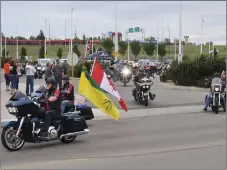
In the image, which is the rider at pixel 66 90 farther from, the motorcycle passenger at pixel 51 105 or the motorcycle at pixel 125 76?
the motorcycle at pixel 125 76

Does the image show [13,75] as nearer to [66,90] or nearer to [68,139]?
[66,90]

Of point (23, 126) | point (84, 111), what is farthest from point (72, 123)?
point (84, 111)

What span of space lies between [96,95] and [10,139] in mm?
3933

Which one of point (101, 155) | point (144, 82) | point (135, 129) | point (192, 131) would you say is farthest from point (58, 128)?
point (144, 82)

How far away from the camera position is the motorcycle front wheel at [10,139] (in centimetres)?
1004

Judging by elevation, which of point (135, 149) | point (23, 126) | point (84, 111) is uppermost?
point (23, 126)

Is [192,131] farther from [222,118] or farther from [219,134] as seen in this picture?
[222,118]

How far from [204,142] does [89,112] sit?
427 centimetres

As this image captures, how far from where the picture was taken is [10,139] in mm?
10133

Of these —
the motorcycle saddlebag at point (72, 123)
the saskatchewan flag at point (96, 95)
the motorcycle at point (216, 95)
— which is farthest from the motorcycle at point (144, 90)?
the motorcycle saddlebag at point (72, 123)

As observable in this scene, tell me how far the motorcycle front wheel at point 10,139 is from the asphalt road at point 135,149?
0.65 feet

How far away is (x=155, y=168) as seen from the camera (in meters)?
8.12

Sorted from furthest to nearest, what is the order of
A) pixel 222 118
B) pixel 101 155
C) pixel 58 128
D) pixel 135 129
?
pixel 222 118 → pixel 135 129 → pixel 58 128 → pixel 101 155

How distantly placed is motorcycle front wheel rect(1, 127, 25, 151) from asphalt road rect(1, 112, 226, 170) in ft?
0.65
